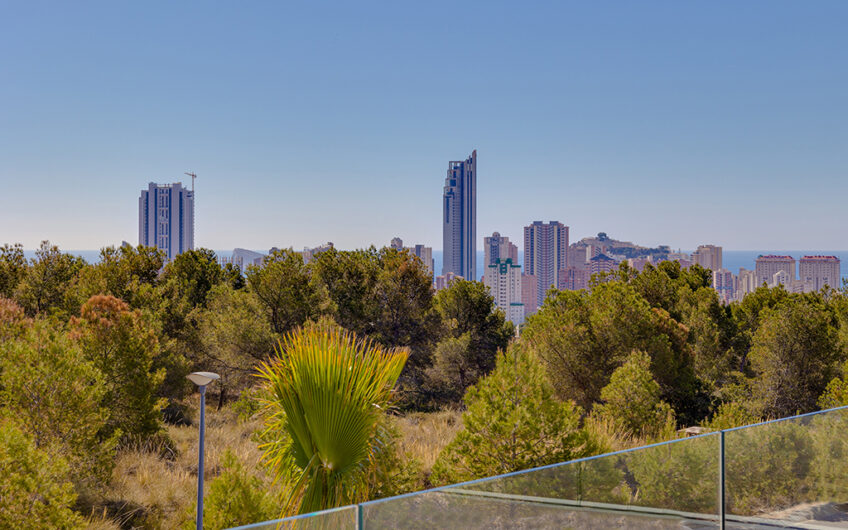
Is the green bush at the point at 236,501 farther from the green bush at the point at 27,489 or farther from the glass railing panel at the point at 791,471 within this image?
the glass railing panel at the point at 791,471

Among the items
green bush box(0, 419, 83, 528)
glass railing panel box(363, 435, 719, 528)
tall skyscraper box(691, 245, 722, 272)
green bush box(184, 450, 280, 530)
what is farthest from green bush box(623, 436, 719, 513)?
tall skyscraper box(691, 245, 722, 272)

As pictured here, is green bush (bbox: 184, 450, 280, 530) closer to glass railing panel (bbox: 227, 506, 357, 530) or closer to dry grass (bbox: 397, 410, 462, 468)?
dry grass (bbox: 397, 410, 462, 468)

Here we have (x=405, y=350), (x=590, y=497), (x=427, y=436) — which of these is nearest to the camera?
(x=590, y=497)

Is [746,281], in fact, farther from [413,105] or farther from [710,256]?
[413,105]

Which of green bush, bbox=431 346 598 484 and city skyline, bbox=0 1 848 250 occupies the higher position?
city skyline, bbox=0 1 848 250

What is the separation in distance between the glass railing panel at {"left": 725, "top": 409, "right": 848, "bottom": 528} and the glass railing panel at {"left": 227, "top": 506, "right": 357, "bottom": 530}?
265 cm

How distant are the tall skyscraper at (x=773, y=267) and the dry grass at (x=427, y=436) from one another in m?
114

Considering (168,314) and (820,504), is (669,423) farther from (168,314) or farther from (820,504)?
(168,314)

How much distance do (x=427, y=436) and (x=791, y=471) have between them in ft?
29.8

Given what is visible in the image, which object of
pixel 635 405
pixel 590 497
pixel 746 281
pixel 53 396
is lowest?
pixel 635 405

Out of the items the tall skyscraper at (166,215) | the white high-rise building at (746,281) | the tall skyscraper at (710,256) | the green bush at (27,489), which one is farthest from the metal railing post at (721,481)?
the tall skyscraper at (166,215)

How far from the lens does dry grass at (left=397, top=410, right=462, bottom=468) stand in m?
9.22

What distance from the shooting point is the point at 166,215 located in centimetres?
19288

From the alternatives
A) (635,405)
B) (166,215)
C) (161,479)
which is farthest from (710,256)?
(161,479)
